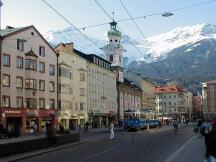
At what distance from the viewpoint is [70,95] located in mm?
87250

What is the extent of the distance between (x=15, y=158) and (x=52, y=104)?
5569 centimetres

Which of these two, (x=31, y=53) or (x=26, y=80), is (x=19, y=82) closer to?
(x=26, y=80)

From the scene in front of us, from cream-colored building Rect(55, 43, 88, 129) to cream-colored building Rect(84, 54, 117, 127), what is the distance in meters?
3.19

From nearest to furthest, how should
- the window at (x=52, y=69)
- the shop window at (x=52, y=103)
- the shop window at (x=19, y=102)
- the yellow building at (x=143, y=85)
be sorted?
the shop window at (x=19, y=102) → the shop window at (x=52, y=103) → the window at (x=52, y=69) → the yellow building at (x=143, y=85)

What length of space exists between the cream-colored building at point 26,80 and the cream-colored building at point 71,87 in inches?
132

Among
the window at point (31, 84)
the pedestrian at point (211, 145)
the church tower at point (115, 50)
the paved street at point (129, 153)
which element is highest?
the church tower at point (115, 50)

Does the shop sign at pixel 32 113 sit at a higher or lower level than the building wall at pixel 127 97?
lower

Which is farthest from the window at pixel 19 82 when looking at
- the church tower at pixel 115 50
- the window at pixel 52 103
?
the church tower at pixel 115 50

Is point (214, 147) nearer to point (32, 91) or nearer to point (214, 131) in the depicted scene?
point (214, 131)

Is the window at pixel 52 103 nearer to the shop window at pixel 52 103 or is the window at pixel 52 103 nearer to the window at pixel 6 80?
the shop window at pixel 52 103

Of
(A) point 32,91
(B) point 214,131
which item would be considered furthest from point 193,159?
(A) point 32,91

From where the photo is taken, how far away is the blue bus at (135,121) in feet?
236

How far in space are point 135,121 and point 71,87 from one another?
18958mm

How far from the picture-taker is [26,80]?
237 ft
